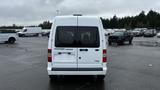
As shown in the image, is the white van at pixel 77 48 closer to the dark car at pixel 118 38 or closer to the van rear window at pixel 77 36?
the van rear window at pixel 77 36

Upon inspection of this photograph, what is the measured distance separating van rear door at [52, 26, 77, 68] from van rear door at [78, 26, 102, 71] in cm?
20

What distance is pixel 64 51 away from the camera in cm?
822

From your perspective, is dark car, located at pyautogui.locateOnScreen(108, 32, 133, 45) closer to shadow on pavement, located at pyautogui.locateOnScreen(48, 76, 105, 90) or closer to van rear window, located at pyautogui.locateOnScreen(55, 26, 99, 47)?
shadow on pavement, located at pyautogui.locateOnScreen(48, 76, 105, 90)

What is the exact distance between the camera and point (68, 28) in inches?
327

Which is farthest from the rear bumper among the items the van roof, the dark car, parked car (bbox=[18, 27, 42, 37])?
parked car (bbox=[18, 27, 42, 37])

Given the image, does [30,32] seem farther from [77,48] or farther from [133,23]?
[133,23]

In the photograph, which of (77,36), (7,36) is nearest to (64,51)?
(77,36)

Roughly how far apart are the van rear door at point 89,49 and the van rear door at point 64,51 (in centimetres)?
20

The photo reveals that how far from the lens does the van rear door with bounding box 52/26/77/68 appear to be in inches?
323

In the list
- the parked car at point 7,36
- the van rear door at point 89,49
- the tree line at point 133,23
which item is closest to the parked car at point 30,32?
the parked car at point 7,36

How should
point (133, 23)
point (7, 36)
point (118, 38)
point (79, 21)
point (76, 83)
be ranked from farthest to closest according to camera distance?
point (133, 23) < point (7, 36) < point (118, 38) < point (76, 83) < point (79, 21)

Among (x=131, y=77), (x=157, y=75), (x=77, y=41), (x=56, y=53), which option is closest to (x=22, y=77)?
(x=56, y=53)

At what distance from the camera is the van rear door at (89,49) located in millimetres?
8266

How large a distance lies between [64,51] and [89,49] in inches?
32.1
